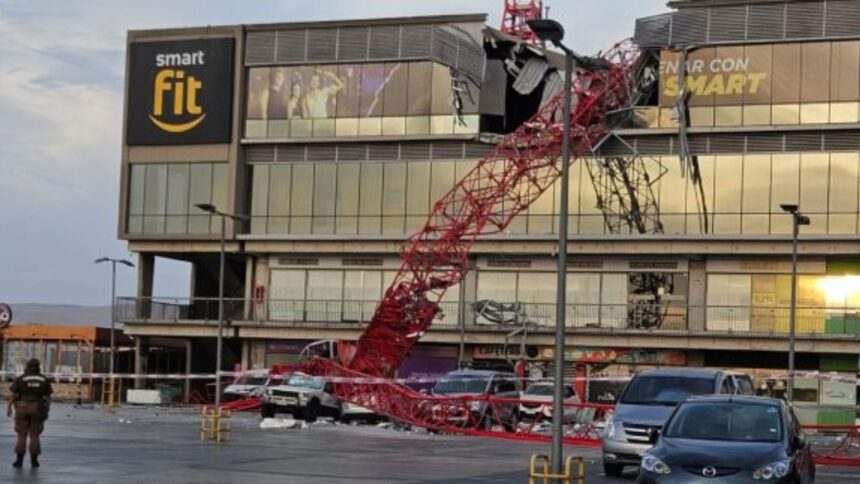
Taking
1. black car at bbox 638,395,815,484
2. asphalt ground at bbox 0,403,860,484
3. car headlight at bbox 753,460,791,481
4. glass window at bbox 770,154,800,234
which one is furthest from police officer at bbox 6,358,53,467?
glass window at bbox 770,154,800,234

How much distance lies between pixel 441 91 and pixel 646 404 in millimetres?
37202

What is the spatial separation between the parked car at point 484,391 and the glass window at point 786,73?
20.8 metres

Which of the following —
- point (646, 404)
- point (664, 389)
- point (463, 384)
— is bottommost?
point (463, 384)

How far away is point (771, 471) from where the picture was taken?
55.7 feet

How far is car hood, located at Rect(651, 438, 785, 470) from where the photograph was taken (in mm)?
17031

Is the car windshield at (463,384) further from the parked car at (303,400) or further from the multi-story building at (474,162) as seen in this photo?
the multi-story building at (474,162)

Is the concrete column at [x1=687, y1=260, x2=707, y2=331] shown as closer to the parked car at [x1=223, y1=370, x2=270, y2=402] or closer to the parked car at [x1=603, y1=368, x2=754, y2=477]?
the parked car at [x1=223, y1=370, x2=270, y2=402]

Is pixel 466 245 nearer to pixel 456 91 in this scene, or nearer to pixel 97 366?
pixel 456 91

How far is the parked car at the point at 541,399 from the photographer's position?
42.5 meters

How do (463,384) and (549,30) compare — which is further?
(463,384)

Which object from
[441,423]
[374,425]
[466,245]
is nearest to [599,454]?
[441,423]

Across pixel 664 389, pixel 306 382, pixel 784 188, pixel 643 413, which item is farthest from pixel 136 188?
pixel 643 413

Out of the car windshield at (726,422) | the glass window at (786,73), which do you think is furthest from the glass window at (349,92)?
the car windshield at (726,422)

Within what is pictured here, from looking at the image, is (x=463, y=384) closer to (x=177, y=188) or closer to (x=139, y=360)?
(x=139, y=360)
